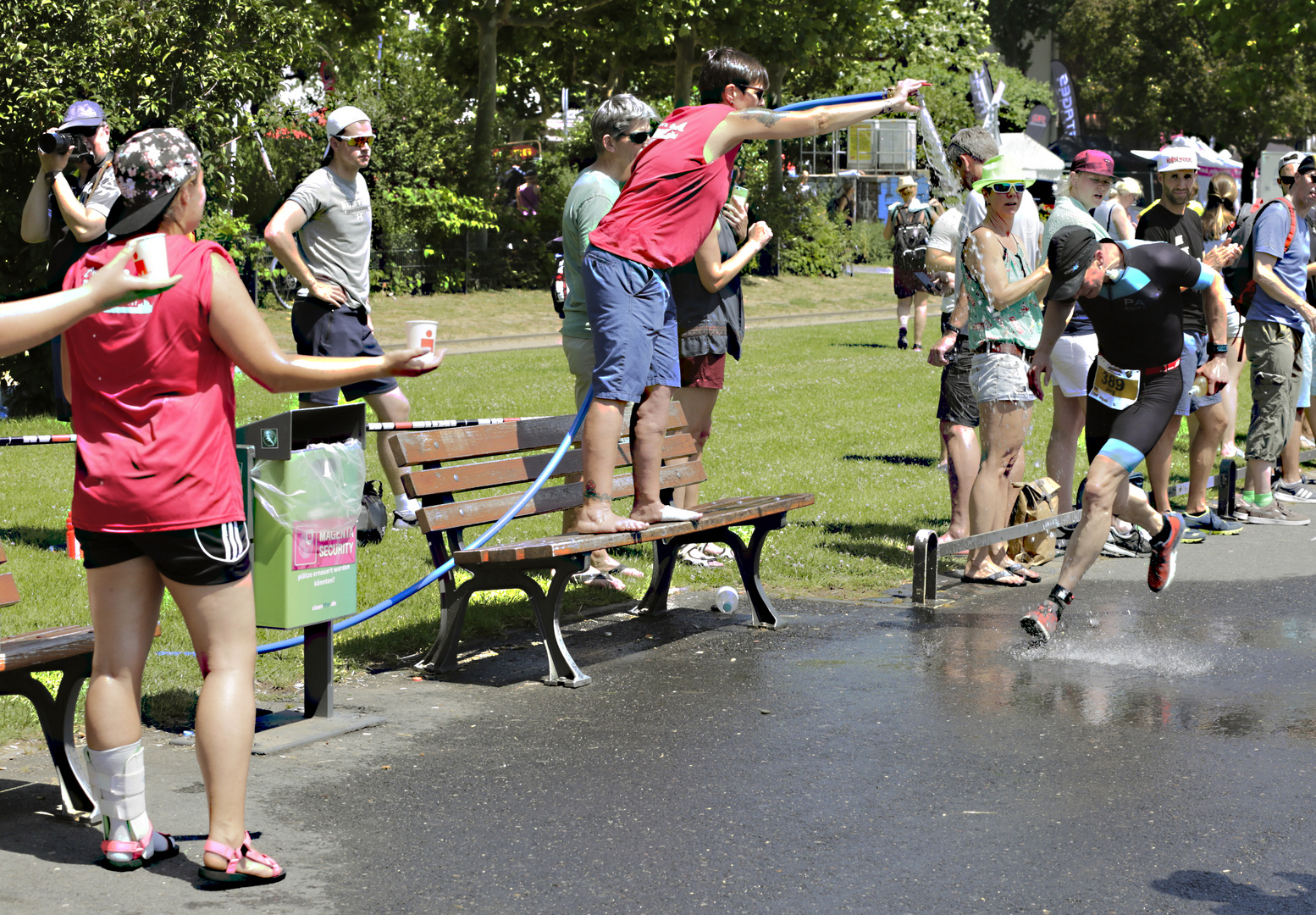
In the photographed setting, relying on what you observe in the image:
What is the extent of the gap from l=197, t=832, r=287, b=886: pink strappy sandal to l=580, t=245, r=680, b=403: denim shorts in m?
2.61

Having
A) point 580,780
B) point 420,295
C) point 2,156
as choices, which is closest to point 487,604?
point 580,780

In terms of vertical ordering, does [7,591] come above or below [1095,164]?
below

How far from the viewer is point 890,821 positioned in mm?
4344

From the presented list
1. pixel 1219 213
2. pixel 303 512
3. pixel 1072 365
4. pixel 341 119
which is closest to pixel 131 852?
pixel 303 512

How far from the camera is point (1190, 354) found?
8547 millimetres

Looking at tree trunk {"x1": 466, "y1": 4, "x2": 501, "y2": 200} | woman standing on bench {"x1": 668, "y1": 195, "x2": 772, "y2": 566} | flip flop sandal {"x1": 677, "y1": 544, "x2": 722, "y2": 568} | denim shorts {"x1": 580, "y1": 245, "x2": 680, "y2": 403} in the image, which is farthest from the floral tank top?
tree trunk {"x1": 466, "y1": 4, "x2": 501, "y2": 200}

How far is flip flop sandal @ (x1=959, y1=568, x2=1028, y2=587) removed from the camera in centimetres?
786

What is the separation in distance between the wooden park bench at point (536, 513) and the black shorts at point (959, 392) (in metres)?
1.49

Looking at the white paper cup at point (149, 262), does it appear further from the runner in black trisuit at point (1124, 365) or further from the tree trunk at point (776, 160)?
the tree trunk at point (776, 160)

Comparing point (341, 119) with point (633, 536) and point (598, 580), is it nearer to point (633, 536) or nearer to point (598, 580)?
point (598, 580)

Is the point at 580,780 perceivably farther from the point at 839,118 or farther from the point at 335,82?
the point at 335,82

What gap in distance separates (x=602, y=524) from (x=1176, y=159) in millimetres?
4528

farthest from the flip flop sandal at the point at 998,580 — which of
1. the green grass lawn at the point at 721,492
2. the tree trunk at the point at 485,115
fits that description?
the tree trunk at the point at 485,115

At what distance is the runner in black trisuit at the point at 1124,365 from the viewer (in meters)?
6.70
